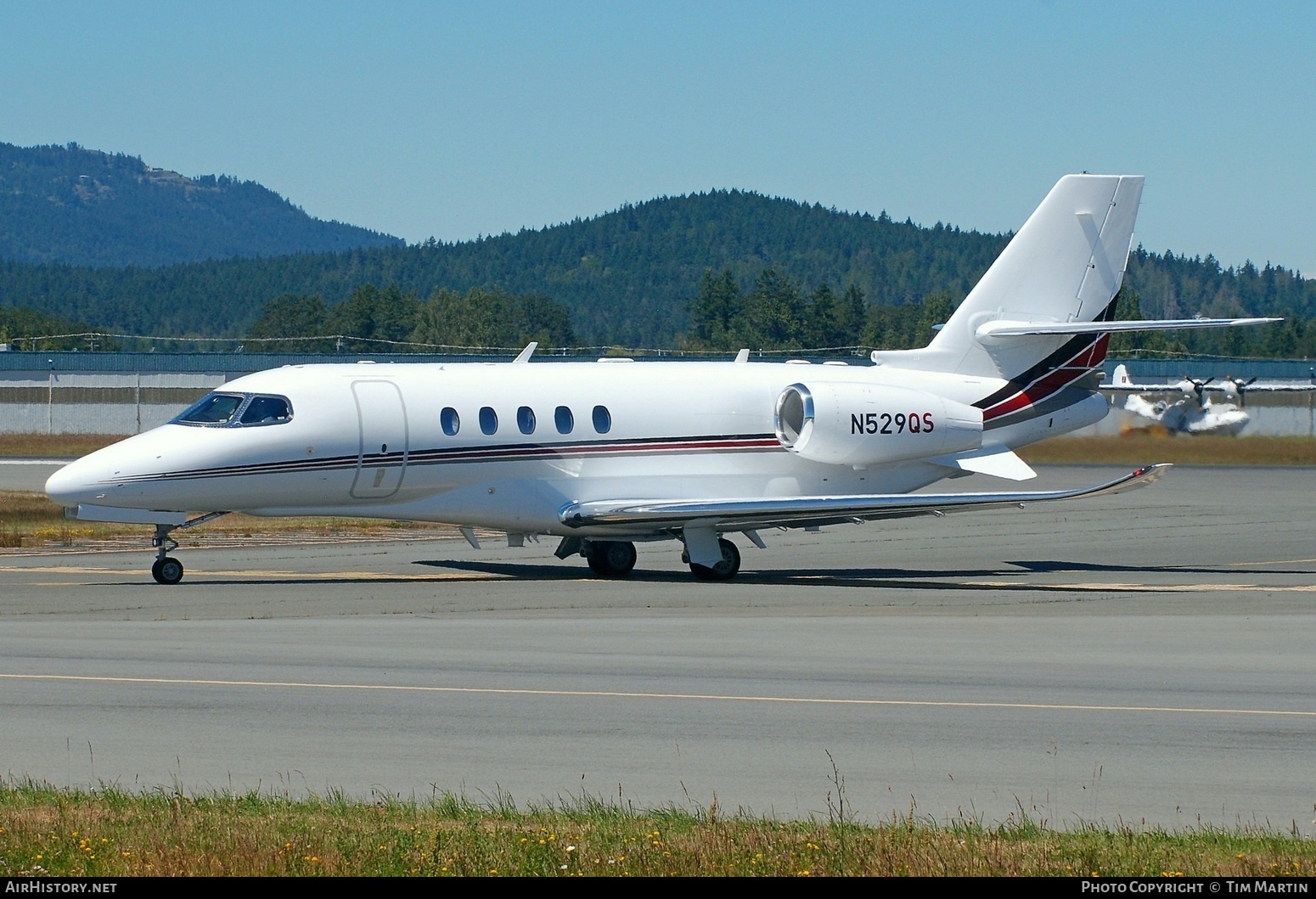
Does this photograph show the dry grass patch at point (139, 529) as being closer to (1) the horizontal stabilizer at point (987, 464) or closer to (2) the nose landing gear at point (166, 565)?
(2) the nose landing gear at point (166, 565)

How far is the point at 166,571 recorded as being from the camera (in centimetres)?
2408

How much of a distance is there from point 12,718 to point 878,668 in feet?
25.2

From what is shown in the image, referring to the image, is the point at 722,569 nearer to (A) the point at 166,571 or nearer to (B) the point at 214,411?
(B) the point at 214,411

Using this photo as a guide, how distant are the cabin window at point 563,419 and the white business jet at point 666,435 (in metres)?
0.06

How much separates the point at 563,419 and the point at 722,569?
343cm

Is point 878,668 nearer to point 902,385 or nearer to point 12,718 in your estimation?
point 12,718

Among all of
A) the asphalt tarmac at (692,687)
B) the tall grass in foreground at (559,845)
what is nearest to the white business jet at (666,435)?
the asphalt tarmac at (692,687)

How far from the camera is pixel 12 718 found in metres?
12.8

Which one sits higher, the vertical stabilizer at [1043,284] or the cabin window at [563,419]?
the vertical stabilizer at [1043,284]

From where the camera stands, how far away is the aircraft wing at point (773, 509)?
80.2 feet

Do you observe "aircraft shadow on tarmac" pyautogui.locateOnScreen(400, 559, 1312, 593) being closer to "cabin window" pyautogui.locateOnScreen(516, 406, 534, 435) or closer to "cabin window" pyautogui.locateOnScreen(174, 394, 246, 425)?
"cabin window" pyautogui.locateOnScreen(516, 406, 534, 435)

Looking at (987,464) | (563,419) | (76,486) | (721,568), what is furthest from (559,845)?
(987,464)

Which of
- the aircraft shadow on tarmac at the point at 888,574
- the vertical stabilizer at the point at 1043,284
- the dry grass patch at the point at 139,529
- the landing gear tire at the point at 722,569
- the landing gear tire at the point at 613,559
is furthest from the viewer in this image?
the dry grass patch at the point at 139,529

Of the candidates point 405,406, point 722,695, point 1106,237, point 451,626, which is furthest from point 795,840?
point 1106,237
